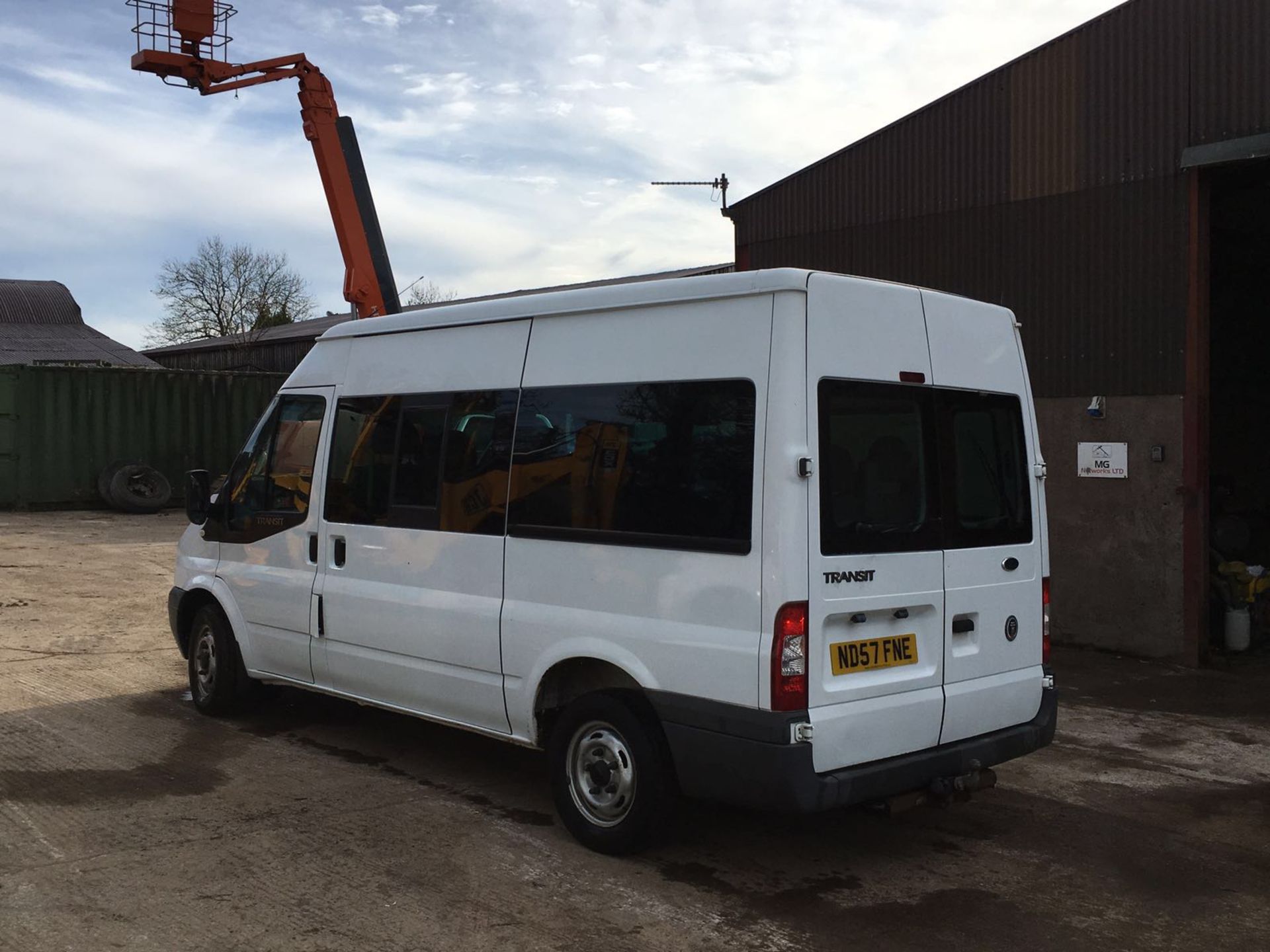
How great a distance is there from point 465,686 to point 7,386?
1857cm

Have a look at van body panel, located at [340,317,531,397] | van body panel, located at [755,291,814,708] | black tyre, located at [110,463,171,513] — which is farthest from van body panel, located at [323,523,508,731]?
black tyre, located at [110,463,171,513]

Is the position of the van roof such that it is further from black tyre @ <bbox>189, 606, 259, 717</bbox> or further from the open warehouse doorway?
the open warehouse doorway

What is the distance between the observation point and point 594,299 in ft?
16.8

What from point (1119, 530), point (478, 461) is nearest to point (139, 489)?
point (1119, 530)

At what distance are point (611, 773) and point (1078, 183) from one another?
7.68 meters

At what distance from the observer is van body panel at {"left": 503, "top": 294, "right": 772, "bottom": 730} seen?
14.4 ft

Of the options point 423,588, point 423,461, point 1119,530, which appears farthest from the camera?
point 1119,530

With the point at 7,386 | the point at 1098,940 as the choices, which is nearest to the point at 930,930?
the point at 1098,940

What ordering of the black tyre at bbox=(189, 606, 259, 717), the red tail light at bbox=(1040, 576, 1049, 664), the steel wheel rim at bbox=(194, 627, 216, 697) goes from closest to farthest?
the red tail light at bbox=(1040, 576, 1049, 664) < the black tyre at bbox=(189, 606, 259, 717) < the steel wheel rim at bbox=(194, 627, 216, 697)

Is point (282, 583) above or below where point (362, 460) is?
below

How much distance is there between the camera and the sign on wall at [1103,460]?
32.7ft

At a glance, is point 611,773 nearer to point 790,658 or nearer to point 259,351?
point 790,658

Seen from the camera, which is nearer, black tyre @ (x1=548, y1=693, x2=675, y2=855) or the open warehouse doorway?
black tyre @ (x1=548, y1=693, x2=675, y2=855)

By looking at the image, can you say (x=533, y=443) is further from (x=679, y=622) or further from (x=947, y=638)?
(x=947, y=638)
